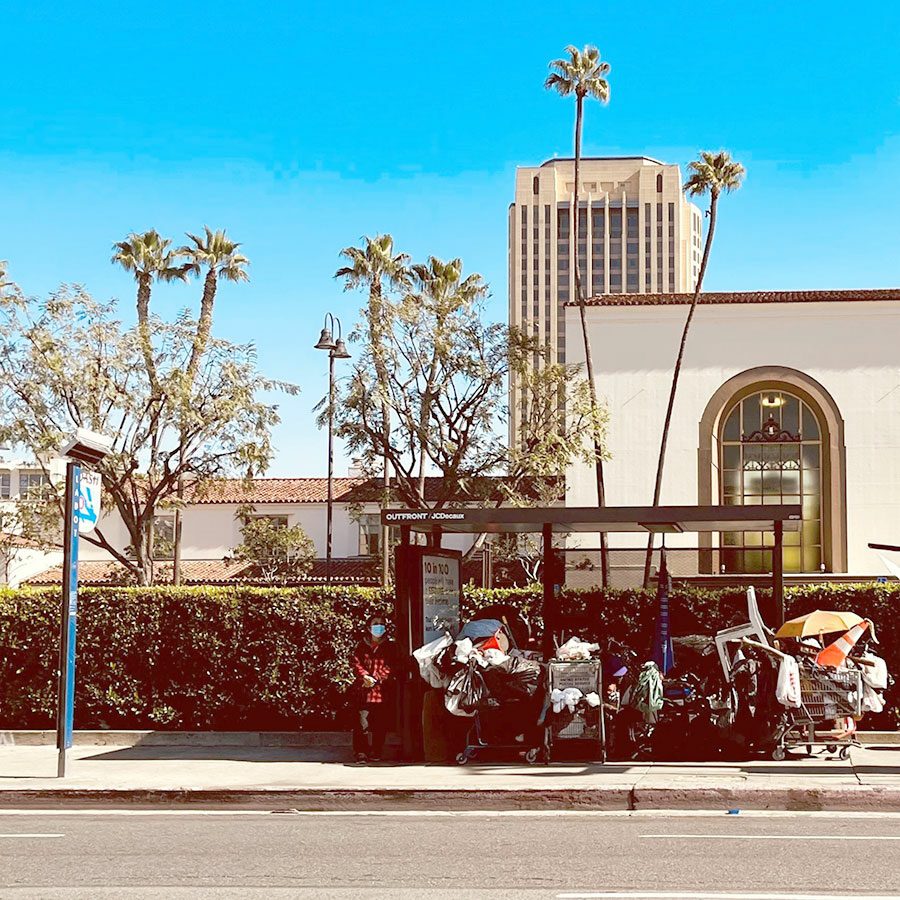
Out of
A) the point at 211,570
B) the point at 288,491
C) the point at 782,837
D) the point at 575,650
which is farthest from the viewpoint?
the point at 288,491

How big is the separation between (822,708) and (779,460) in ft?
89.6

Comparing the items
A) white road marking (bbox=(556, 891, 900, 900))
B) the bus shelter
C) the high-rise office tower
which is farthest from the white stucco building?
the high-rise office tower

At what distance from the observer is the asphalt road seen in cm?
860

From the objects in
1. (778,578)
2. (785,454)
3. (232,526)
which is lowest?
(778,578)

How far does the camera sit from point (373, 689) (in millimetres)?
15891

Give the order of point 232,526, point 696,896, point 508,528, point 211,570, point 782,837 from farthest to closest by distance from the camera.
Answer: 1. point 232,526
2. point 211,570
3. point 508,528
4. point 782,837
5. point 696,896

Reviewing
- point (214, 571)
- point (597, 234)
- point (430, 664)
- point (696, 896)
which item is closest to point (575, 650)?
point (430, 664)

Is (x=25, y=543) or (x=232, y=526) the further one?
(x=232, y=526)

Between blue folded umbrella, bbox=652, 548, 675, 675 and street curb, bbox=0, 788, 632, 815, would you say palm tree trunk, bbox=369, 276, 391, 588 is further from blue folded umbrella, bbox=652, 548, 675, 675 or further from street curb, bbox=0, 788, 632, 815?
street curb, bbox=0, 788, 632, 815

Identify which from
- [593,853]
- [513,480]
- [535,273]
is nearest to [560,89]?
[513,480]

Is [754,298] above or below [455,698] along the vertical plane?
above

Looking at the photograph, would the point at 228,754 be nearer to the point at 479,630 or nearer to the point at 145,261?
the point at 479,630

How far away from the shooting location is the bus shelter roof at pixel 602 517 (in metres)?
15.2

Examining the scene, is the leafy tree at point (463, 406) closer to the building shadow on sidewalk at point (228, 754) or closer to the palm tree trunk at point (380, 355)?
the palm tree trunk at point (380, 355)
